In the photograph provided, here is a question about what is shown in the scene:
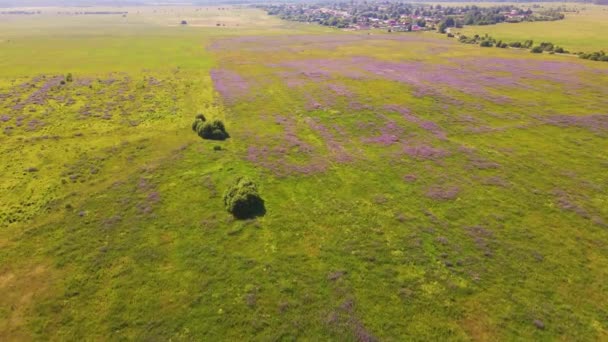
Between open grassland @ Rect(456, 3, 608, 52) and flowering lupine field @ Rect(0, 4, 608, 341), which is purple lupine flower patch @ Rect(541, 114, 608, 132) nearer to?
flowering lupine field @ Rect(0, 4, 608, 341)

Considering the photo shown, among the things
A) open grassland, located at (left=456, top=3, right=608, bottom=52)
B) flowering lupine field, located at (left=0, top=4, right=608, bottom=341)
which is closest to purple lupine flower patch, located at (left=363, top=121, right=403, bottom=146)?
flowering lupine field, located at (left=0, top=4, right=608, bottom=341)

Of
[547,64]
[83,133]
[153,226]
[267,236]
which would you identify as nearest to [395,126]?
[267,236]

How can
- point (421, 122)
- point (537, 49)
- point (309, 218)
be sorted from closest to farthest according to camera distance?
point (309, 218), point (421, 122), point (537, 49)

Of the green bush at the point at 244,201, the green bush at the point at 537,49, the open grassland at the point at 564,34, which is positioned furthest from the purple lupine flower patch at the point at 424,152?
the open grassland at the point at 564,34

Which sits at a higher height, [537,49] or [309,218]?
[537,49]

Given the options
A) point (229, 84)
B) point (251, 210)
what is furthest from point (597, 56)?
point (251, 210)

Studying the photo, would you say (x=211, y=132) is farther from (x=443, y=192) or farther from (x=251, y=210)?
(x=443, y=192)
